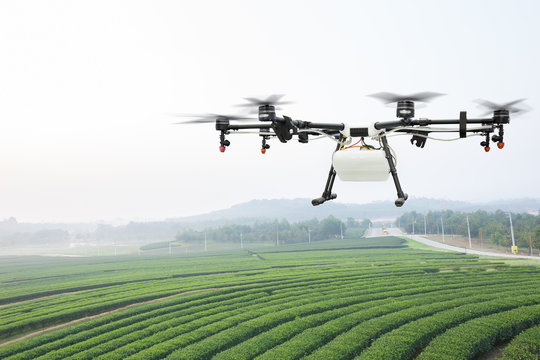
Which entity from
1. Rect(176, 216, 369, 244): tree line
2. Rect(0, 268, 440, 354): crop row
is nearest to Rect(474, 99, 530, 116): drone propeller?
Rect(0, 268, 440, 354): crop row

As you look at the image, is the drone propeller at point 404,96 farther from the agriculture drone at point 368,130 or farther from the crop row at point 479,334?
the crop row at point 479,334

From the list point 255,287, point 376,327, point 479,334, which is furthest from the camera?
point 255,287

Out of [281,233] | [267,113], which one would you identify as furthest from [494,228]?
[267,113]

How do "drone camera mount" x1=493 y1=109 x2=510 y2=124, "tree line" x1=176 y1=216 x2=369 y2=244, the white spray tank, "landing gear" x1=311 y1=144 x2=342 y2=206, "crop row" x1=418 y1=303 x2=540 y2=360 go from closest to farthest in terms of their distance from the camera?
1. "drone camera mount" x1=493 y1=109 x2=510 y2=124
2. the white spray tank
3. "landing gear" x1=311 y1=144 x2=342 y2=206
4. "crop row" x1=418 y1=303 x2=540 y2=360
5. "tree line" x1=176 y1=216 x2=369 y2=244

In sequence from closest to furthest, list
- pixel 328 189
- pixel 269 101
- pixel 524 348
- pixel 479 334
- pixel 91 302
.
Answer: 1. pixel 269 101
2. pixel 328 189
3. pixel 524 348
4. pixel 479 334
5. pixel 91 302

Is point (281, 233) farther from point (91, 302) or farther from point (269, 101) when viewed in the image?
point (269, 101)

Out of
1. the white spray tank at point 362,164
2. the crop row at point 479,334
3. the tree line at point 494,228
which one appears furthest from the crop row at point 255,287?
the tree line at point 494,228

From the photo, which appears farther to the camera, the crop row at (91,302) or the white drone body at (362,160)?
the crop row at (91,302)

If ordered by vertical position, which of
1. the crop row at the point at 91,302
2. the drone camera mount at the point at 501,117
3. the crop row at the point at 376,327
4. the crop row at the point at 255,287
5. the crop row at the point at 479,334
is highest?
the drone camera mount at the point at 501,117

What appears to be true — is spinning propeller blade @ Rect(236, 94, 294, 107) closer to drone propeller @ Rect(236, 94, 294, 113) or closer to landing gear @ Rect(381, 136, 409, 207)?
drone propeller @ Rect(236, 94, 294, 113)
